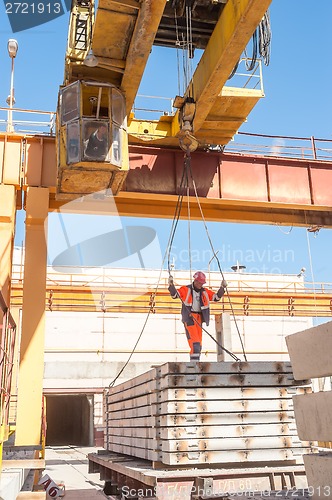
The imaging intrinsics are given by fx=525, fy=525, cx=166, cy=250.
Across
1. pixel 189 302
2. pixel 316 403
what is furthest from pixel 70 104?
pixel 316 403

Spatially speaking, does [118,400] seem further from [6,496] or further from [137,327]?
[137,327]

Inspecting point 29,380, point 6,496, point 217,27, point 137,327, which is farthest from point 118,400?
point 137,327

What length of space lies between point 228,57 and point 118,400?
17.7 ft

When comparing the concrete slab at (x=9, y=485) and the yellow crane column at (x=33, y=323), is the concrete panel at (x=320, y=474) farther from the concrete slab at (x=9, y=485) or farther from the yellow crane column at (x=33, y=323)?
the yellow crane column at (x=33, y=323)

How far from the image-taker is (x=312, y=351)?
2.96m

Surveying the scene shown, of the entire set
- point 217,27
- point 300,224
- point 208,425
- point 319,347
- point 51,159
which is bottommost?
point 208,425

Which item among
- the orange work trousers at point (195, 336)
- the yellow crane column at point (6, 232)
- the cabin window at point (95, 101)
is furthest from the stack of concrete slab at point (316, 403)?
the yellow crane column at point (6, 232)

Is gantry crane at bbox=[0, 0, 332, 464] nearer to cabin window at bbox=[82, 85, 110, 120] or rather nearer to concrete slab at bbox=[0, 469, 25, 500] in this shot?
cabin window at bbox=[82, 85, 110, 120]

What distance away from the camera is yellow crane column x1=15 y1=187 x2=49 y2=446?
888 cm

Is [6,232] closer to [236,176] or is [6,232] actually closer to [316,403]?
[236,176]

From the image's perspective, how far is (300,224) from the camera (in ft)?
38.1

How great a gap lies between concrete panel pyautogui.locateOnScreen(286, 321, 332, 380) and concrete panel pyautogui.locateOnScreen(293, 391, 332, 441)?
13 cm

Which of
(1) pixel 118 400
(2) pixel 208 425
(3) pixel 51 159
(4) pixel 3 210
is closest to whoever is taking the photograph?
(2) pixel 208 425

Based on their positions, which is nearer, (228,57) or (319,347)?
(319,347)
